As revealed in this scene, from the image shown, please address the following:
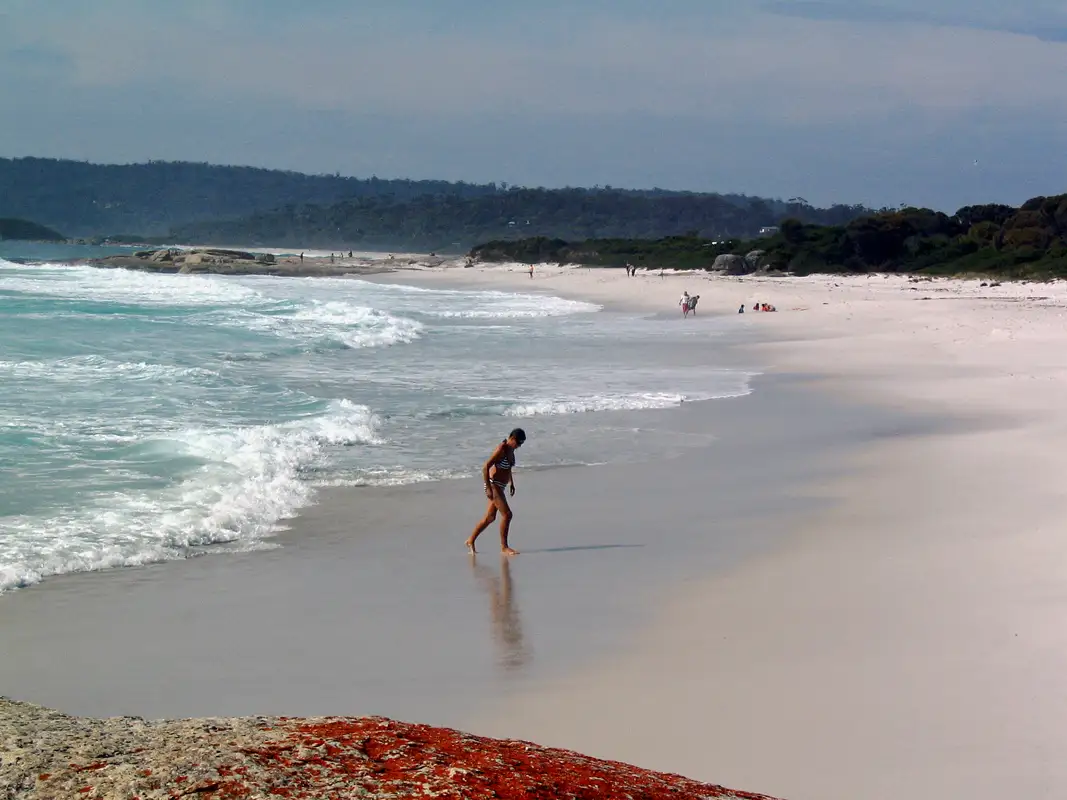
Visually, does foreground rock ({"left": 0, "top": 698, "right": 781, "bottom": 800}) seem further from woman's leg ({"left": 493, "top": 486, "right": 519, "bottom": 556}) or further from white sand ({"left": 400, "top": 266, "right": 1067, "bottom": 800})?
woman's leg ({"left": 493, "top": 486, "right": 519, "bottom": 556})

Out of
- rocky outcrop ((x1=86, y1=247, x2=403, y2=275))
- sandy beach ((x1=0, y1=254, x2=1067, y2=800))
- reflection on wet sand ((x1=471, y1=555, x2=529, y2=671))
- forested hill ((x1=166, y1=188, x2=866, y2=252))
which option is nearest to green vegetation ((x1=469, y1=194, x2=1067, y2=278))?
rocky outcrop ((x1=86, y1=247, x2=403, y2=275))

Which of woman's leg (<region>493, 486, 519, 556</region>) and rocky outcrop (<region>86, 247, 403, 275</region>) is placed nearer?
woman's leg (<region>493, 486, 519, 556</region>)

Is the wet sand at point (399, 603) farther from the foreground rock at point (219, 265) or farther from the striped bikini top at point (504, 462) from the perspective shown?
the foreground rock at point (219, 265)

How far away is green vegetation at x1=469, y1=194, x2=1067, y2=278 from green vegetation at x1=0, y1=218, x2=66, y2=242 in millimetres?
129607

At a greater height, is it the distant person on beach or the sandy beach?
the distant person on beach

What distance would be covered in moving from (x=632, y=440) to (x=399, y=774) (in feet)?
36.9

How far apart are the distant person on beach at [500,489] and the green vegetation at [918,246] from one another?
1672 inches

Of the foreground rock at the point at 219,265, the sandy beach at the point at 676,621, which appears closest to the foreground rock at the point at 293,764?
the sandy beach at the point at 676,621

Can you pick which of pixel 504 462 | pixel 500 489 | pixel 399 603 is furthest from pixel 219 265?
pixel 399 603

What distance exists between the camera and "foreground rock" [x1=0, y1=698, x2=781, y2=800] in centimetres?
313

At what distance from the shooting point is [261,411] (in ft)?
53.5

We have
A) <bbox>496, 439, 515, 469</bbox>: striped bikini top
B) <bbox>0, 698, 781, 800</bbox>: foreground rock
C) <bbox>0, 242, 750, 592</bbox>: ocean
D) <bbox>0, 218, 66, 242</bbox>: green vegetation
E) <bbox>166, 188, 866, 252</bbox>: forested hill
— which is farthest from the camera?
<bbox>0, 218, 66, 242</bbox>: green vegetation

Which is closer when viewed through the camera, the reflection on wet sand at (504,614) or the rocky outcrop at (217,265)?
the reflection on wet sand at (504,614)

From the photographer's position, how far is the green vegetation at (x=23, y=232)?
588ft
